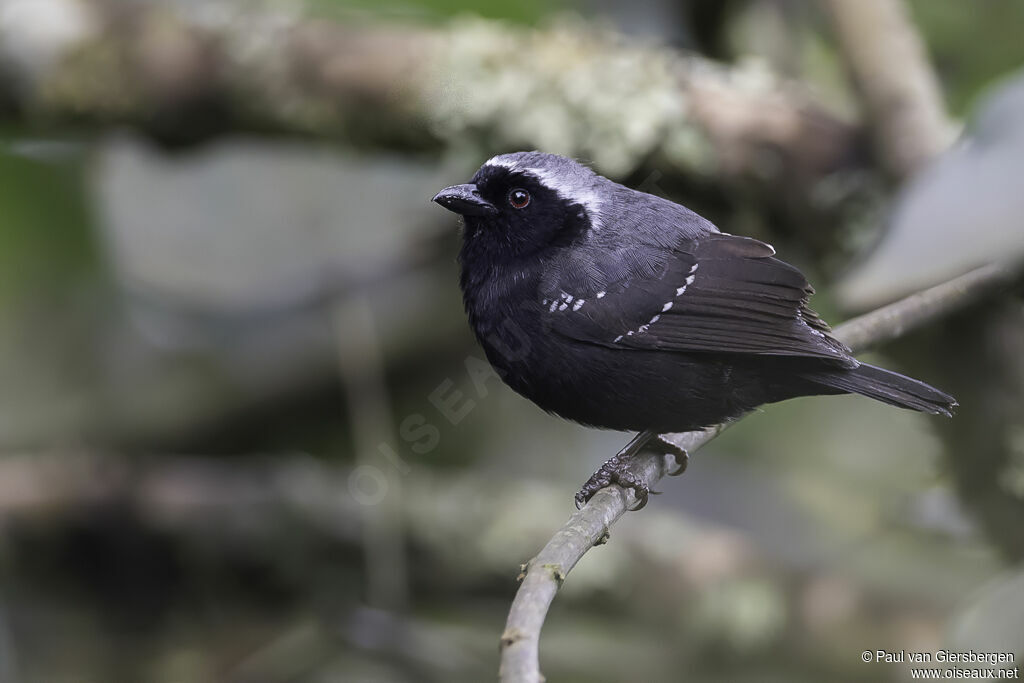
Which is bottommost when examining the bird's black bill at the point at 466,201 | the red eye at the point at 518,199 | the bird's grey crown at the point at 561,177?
the bird's black bill at the point at 466,201

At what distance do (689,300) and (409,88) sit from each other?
8.29 feet

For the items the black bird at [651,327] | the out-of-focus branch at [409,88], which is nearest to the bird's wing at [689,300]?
the black bird at [651,327]

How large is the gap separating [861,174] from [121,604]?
4.25m

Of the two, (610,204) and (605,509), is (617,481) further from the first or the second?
(610,204)

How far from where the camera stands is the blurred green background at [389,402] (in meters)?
4.33

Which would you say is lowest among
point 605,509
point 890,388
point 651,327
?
point 605,509

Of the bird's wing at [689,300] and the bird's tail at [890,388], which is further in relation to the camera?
the bird's wing at [689,300]

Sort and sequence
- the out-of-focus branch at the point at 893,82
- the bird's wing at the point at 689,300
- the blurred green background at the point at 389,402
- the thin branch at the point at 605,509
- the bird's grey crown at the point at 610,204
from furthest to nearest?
1. the blurred green background at the point at 389,402
2. the out-of-focus branch at the point at 893,82
3. the bird's grey crown at the point at 610,204
4. the bird's wing at the point at 689,300
5. the thin branch at the point at 605,509

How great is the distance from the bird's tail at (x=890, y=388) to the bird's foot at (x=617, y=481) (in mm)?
532

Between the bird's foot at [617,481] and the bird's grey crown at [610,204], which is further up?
the bird's grey crown at [610,204]

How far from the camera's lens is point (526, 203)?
2.70 m

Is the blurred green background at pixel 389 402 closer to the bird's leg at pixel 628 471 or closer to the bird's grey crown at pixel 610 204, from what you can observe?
the bird's leg at pixel 628 471

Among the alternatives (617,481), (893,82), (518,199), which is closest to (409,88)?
(518,199)

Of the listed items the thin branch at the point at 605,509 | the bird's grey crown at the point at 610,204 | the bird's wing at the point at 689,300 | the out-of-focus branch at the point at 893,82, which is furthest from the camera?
the out-of-focus branch at the point at 893,82
